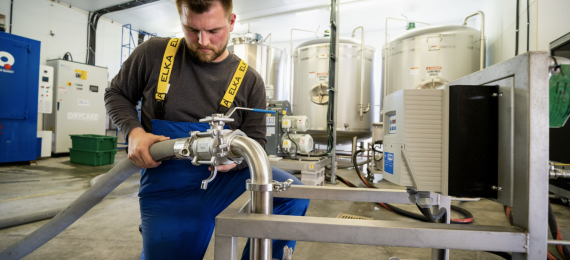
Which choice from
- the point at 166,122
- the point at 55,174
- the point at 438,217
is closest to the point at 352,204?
the point at 438,217

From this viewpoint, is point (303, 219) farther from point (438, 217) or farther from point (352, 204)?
point (352, 204)

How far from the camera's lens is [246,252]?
3.21 ft

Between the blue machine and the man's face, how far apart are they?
4.21 m

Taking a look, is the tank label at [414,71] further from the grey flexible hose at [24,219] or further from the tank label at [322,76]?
the grey flexible hose at [24,219]

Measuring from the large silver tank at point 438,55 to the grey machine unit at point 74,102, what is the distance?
18.1 ft

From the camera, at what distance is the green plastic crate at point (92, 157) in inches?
157

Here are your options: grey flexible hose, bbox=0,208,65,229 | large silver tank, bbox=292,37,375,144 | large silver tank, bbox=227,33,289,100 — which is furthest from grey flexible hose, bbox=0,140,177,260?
large silver tank, bbox=227,33,289,100

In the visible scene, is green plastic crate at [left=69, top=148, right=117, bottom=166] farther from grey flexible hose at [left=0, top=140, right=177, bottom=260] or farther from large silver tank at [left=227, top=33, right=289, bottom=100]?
grey flexible hose at [left=0, top=140, right=177, bottom=260]

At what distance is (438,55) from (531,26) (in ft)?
3.31

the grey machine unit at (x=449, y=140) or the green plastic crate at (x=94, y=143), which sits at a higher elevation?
the grey machine unit at (x=449, y=140)

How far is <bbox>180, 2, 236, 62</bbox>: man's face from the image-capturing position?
1048 millimetres

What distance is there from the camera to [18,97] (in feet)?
12.6

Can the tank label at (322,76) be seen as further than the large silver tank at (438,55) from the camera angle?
Yes

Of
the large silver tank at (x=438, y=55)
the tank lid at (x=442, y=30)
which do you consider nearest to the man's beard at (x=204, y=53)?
the large silver tank at (x=438, y=55)
